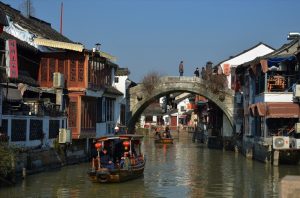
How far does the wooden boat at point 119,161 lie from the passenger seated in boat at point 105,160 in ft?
0.34

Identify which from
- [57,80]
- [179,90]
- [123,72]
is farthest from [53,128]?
[179,90]

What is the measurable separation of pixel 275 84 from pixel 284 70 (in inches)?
47.8

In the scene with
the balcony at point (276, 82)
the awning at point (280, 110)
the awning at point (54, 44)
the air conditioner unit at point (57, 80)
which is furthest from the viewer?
the balcony at point (276, 82)

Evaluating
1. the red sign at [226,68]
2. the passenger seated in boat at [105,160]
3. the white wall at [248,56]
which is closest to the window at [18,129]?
the passenger seated in boat at [105,160]

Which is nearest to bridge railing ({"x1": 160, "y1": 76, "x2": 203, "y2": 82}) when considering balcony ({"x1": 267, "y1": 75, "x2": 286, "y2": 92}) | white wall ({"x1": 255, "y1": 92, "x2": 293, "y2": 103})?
balcony ({"x1": 267, "y1": 75, "x2": 286, "y2": 92})

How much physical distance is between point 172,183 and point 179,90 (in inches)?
1028

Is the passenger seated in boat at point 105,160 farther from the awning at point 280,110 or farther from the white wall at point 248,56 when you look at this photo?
the white wall at point 248,56

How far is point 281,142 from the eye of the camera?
29.4 m

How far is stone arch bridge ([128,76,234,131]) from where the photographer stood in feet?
160

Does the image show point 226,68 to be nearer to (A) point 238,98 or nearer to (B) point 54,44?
(A) point 238,98

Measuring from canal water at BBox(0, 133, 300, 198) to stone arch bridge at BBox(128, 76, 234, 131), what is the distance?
15567mm

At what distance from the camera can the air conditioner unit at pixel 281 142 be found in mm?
29328

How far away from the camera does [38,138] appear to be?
26.8 metres

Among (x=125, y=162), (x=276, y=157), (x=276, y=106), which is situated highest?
(x=276, y=106)
